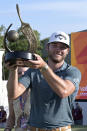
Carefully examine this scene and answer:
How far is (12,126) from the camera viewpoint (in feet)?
13.7

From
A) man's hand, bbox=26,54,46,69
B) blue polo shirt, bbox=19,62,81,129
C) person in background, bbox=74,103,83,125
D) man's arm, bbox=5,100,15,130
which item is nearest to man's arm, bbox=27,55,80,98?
man's hand, bbox=26,54,46,69

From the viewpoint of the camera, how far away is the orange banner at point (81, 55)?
16922 millimetres

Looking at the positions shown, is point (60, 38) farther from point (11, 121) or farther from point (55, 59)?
point (11, 121)

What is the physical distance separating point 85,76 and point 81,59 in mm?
908

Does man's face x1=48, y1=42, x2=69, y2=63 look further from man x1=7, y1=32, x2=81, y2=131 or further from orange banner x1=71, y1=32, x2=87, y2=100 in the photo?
orange banner x1=71, y1=32, x2=87, y2=100

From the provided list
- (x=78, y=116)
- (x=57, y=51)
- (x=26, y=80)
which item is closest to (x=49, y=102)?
(x=26, y=80)

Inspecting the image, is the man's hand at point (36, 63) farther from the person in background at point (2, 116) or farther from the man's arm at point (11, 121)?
the person in background at point (2, 116)

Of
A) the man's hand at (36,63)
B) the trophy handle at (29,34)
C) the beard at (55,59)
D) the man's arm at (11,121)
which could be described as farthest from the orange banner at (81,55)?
the man's hand at (36,63)

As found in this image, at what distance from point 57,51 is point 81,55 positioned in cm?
1436

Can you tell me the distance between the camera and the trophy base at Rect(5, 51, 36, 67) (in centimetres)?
246

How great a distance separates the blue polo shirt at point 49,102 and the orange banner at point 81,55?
548 inches

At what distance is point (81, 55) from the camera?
1711cm

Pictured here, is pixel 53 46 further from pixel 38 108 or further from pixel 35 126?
pixel 35 126

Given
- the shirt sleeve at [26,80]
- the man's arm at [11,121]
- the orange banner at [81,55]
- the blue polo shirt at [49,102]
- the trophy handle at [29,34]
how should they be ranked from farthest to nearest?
the orange banner at [81,55] < the man's arm at [11,121] < the shirt sleeve at [26,80] < the blue polo shirt at [49,102] < the trophy handle at [29,34]
